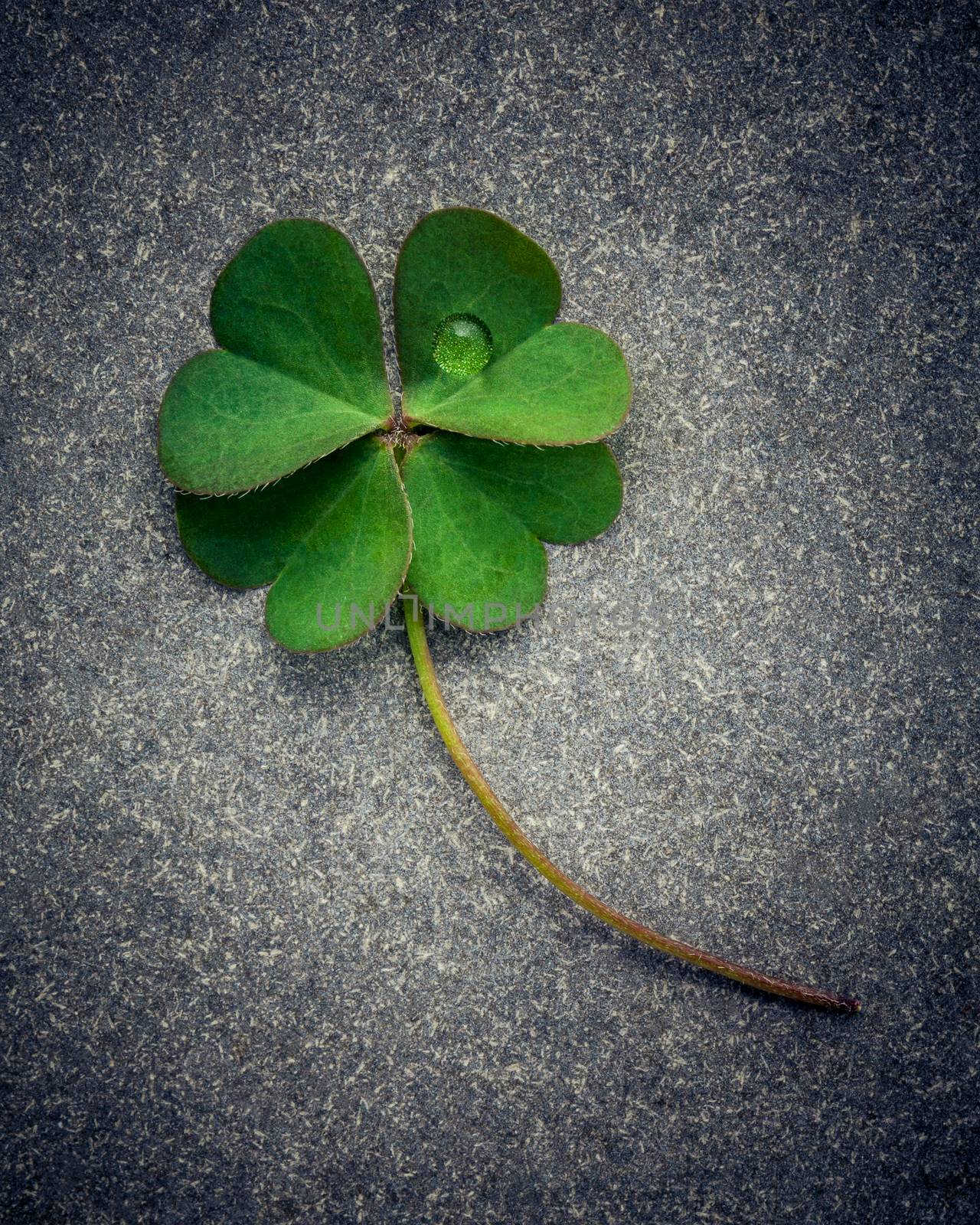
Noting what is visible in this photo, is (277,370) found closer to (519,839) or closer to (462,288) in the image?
(462,288)

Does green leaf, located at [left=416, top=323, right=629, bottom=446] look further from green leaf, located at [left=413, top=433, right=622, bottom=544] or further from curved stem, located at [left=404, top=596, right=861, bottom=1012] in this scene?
curved stem, located at [left=404, top=596, right=861, bottom=1012]

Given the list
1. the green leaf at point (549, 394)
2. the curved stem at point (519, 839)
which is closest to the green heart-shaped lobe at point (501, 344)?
the green leaf at point (549, 394)

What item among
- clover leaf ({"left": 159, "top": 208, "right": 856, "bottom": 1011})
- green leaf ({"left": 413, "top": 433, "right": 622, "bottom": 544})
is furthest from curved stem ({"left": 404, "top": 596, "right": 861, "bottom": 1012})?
green leaf ({"left": 413, "top": 433, "right": 622, "bottom": 544})

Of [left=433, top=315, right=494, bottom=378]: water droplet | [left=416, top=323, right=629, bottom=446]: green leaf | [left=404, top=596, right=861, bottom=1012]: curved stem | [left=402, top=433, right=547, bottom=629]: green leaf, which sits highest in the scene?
[left=433, top=315, right=494, bottom=378]: water droplet

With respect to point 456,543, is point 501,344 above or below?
above

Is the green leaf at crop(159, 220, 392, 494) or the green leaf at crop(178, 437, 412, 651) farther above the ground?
the green leaf at crop(159, 220, 392, 494)

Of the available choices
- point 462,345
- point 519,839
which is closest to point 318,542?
point 462,345
